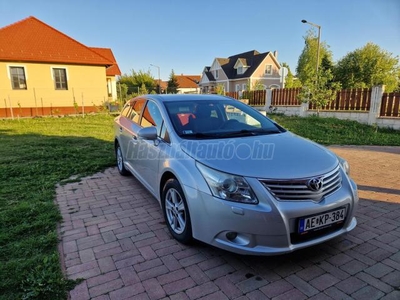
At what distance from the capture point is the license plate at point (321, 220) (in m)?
2.19

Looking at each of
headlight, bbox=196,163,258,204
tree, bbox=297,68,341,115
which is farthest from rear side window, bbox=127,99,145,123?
tree, bbox=297,68,341,115

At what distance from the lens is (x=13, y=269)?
2379 mm

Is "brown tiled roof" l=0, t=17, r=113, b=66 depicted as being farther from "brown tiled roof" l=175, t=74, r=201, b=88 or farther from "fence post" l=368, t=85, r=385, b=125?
"brown tiled roof" l=175, t=74, r=201, b=88

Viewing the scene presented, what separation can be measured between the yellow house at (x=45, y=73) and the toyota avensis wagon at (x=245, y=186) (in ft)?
54.6

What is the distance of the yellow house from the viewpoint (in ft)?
53.6

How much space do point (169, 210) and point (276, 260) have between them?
1214 millimetres

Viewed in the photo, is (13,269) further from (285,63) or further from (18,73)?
(285,63)

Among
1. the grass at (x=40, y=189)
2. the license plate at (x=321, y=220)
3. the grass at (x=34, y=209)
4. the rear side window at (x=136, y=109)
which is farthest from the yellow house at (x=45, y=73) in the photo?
the license plate at (x=321, y=220)

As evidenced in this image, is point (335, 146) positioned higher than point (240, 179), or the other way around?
point (240, 179)

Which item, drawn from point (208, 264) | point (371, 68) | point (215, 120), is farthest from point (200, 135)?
point (371, 68)

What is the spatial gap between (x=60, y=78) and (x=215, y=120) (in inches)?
703

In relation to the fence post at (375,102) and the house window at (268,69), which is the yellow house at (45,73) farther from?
the house window at (268,69)

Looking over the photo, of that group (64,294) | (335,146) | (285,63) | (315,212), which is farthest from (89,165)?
(285,63)

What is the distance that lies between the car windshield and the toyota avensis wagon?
0.04 ft
